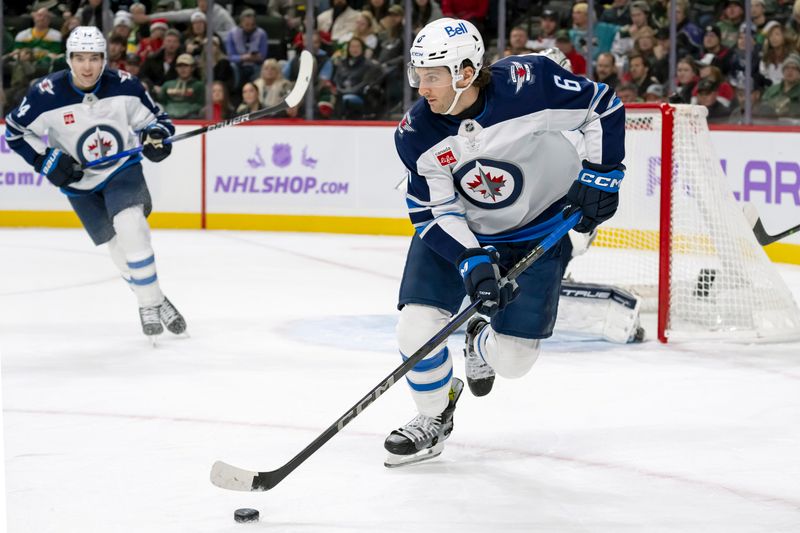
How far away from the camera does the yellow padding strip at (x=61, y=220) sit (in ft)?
29.7

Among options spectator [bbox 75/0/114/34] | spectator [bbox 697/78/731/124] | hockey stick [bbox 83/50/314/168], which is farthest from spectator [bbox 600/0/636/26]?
spectator [bbox 75/0/114/34]

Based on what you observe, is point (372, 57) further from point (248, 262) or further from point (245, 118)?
point (245, 118)

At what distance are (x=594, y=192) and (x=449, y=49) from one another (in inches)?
20.5

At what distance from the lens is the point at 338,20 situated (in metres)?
9.33

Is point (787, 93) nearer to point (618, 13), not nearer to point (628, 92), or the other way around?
point (628, 92)

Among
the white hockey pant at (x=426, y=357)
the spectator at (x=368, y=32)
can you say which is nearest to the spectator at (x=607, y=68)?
the spectator at (x=368, y=32)

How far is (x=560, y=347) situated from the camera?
15.3ft

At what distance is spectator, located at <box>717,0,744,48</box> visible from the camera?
8000 millimetres

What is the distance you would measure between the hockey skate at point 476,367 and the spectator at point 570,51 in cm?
527

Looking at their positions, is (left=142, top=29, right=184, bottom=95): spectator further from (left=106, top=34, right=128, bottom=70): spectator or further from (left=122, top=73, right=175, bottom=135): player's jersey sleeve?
(left=122, top=73, right=175, bottom=135): player's jersey sleeve

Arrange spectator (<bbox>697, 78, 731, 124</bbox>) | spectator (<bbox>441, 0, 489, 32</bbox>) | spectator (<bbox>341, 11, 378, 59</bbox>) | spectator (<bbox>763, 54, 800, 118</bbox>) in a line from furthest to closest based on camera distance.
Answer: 1. spectator (<bbox>341, 11, 378, 59</bbox>)
2. spectator (<bbox>441, 0, 489, 32</bbox>)
3. spectator (<bbox>697, 78, 731, 124</bbox>)
4. spectator (<bbox>763, 54, 800, 118</bbox>)

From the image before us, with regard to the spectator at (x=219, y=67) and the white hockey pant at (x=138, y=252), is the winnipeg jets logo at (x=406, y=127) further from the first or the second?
the spectator at (x=219, y=67)

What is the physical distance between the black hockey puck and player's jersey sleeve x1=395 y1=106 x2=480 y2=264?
2.37ft

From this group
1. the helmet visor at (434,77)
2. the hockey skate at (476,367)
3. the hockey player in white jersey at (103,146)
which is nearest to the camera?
the helmet visor at (434,77)
